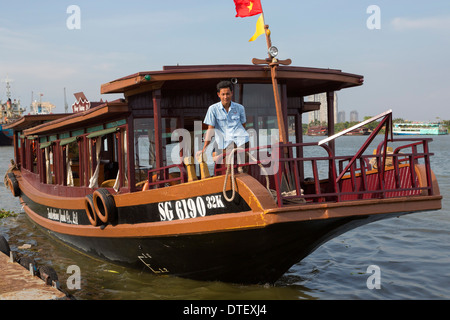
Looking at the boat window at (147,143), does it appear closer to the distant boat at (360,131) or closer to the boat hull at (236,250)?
the boat hull at (236,250)

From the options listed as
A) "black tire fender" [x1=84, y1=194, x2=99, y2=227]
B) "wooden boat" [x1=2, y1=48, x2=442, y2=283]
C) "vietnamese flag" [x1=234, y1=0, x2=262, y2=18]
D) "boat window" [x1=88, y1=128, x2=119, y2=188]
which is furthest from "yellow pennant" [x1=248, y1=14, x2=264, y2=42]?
"black tire fender" [x1=84, y1=194, x2=99, y2=227]

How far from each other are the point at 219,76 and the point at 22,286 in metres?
3.56

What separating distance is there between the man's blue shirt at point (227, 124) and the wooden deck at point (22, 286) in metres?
2.59

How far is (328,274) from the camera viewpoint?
28.2 feet

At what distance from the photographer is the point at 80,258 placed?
9.73 metres

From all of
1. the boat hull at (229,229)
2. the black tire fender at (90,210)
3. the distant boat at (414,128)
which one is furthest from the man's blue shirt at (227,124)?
the distant boat at (414,128)

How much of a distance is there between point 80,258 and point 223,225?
499 cm

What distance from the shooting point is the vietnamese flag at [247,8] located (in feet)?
20.9

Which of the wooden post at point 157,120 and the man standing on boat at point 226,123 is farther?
the wooden post at point 157,120

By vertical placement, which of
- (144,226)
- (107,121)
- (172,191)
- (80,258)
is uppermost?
(107,121)

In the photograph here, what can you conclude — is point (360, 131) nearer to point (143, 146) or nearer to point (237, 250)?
point (143, 146)

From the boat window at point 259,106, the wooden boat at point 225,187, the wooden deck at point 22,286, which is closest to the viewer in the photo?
the wooden boat at point 225,187
